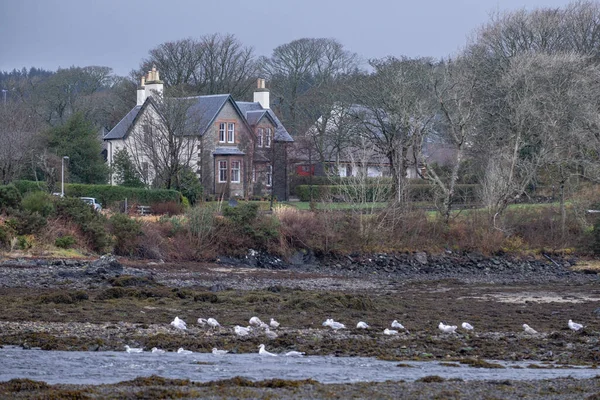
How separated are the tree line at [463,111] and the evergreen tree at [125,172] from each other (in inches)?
93.2

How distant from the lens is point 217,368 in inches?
631

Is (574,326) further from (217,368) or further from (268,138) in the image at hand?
(268,138)

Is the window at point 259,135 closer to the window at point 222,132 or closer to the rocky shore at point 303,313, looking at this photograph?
the window at point 222,132

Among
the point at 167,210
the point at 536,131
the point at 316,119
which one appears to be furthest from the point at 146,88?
the point at 536,131

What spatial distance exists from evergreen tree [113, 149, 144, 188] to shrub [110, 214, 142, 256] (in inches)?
723

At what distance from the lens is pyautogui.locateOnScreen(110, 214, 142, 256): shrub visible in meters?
39.4

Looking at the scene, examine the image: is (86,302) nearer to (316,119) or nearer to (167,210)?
(167,210)

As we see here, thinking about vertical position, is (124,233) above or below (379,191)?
below

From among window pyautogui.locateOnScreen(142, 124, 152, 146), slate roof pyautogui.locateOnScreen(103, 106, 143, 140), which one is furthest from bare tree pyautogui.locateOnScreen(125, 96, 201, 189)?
A: slate roof pyautogui.locateOnScreen(103, 106, 143, 140)

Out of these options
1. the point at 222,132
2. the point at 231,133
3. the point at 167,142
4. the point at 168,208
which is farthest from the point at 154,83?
the point at 168,208

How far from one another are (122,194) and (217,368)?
3723 centimetres

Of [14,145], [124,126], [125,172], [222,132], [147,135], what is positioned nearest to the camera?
[14,145]

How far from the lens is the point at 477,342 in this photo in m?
19.8

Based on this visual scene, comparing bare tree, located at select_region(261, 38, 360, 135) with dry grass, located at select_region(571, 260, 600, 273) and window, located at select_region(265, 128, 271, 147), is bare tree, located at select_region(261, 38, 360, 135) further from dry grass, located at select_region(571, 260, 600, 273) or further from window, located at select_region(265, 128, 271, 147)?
dry grass, located at select_region(571, 260, 600, 273)
